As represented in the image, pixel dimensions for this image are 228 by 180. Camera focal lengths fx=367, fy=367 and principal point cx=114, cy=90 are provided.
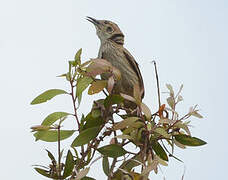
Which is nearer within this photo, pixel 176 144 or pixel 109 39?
pixel 176 144

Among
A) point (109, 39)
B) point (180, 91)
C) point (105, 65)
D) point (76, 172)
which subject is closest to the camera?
point (76, 172)

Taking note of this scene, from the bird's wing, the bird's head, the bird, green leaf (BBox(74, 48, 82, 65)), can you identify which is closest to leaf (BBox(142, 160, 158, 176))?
green leaf (BBox(74, 48, 82, 65))

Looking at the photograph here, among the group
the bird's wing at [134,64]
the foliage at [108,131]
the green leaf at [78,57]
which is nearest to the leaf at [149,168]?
the foliage at [108,131]

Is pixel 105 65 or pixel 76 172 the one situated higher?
pixel 105 65

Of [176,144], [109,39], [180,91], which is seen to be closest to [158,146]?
[176,144]

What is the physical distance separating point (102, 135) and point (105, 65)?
0.19m

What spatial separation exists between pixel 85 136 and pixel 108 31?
1331 millimetres

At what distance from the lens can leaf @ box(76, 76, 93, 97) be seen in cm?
99

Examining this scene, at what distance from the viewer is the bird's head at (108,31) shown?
2.11 metres

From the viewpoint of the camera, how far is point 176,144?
3.46ft

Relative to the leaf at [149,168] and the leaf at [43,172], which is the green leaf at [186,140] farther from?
the leaf at [43,172]

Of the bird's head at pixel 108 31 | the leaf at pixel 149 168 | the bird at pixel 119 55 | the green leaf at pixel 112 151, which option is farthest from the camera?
the bird's head at pixel 108 31

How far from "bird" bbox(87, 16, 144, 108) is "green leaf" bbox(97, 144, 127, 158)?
2.30 ft

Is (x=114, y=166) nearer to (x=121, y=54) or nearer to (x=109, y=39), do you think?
(x=121, y=54)
